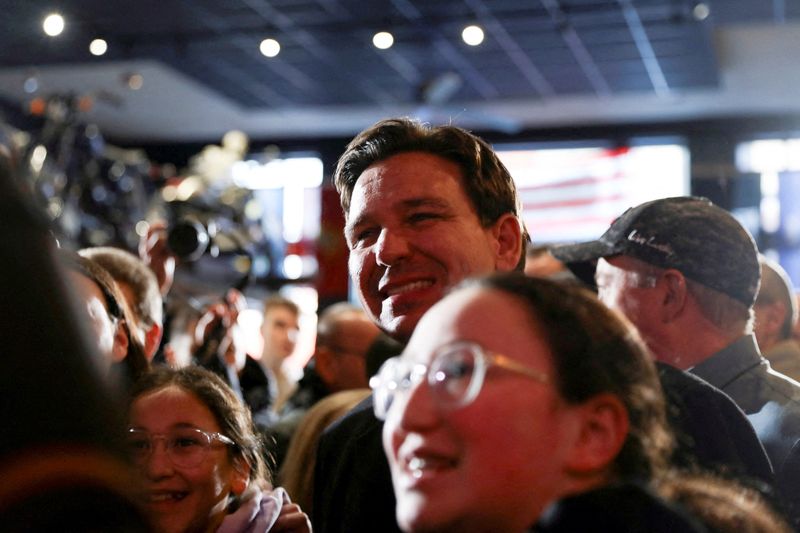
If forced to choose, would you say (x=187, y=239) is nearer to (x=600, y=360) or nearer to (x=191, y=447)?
(x=191, y=447)

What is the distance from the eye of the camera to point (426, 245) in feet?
6.00

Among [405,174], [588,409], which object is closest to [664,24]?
[405,174]

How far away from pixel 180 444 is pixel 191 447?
0.02 metres

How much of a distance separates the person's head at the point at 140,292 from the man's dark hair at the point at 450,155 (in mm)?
920

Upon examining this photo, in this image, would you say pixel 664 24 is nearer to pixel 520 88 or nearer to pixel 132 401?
pixel 520 88

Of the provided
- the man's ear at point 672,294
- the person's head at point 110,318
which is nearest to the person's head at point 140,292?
the person's head at point 110,318

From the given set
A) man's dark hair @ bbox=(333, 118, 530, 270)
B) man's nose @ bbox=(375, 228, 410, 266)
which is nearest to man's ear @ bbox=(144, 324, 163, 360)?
man's dark hair @ bbox=(333, 118, 530, 270)

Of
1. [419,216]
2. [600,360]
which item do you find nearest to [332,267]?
[419,216]

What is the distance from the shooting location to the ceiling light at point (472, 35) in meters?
8.40

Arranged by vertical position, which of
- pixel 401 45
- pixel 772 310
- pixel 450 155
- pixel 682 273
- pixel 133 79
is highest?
pixel 401 45

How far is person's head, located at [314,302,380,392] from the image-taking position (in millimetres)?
4012

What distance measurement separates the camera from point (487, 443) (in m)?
1.06

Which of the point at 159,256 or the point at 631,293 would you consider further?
the point at 159,256

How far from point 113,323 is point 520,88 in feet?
27.7
